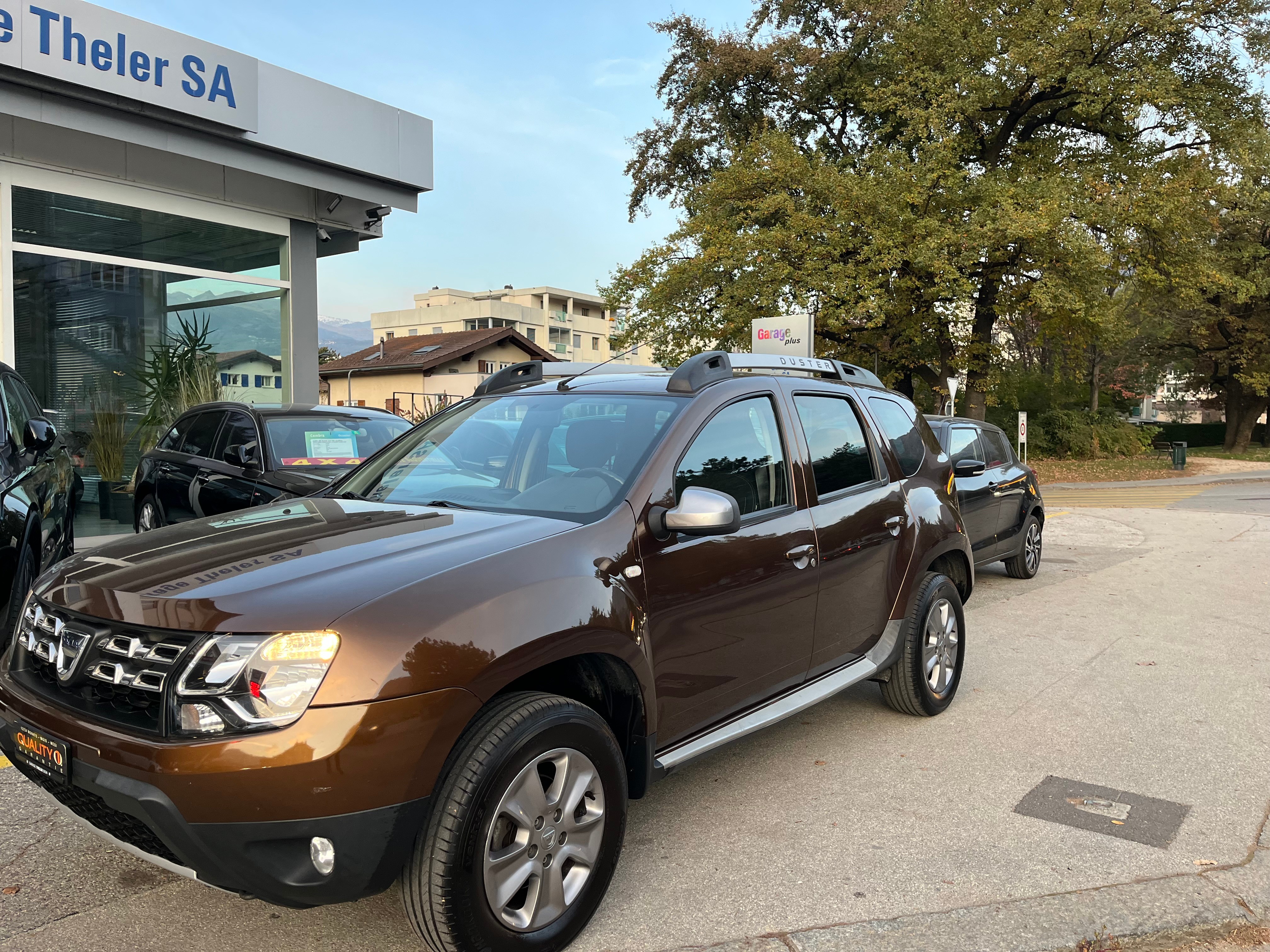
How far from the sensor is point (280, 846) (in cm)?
228

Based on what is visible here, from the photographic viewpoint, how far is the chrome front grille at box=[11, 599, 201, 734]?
7.77 feet

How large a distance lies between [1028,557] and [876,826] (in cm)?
676

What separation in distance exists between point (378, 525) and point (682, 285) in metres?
23.7

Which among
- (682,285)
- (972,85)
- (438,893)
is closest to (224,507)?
(438,893)

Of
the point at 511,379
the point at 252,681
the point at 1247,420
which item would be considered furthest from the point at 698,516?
the point at 1247,420

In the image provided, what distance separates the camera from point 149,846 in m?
2.42

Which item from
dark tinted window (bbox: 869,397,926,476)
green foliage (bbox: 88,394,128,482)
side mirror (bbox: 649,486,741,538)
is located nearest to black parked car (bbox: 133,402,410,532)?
green foliage (bbox: 88,394,128,482)

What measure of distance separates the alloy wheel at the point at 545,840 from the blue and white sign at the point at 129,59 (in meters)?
9.40

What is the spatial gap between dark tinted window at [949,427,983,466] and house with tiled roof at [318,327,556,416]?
3849cm

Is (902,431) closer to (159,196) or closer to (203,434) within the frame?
(203,434)

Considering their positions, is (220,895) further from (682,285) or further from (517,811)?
(682,285)

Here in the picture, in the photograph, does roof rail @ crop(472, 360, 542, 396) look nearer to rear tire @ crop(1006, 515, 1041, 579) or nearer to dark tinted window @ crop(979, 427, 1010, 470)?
dark tinted window @ crop(979, 427, 1010, 470)

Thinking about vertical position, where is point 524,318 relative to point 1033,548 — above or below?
above

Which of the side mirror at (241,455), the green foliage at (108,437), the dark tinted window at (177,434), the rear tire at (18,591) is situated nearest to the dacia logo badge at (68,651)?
the rear tire at (18,591)
